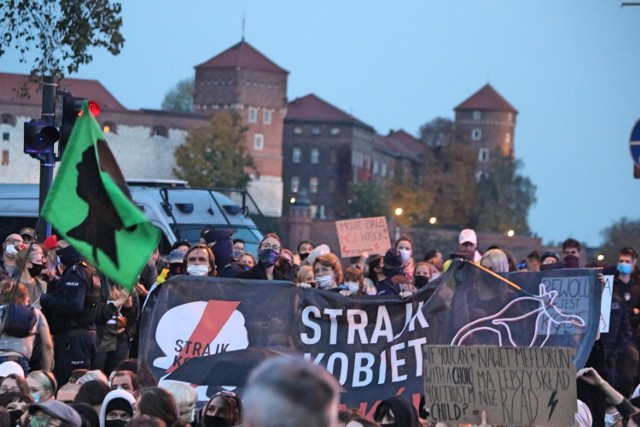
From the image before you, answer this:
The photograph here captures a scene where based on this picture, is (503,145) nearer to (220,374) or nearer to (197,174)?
(197,174)

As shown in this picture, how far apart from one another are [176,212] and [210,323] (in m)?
9.89

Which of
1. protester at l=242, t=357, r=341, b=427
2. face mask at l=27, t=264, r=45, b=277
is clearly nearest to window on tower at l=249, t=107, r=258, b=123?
face mask at l=27, t=264, r=45, b=277

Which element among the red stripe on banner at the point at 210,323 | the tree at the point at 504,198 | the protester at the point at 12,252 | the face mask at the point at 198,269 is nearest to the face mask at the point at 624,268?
the face mask at the point at 198,269

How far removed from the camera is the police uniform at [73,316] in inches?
423

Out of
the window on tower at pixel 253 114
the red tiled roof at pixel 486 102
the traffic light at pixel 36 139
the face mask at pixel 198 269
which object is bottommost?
the face mask at pixel 198 269

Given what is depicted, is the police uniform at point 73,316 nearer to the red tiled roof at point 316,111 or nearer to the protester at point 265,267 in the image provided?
the protester at point 265,267

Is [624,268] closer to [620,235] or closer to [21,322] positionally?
[21,322]

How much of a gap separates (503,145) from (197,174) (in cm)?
6458

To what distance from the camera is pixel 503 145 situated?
15800 centimetres

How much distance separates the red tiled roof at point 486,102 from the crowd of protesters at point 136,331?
14411 centimetres

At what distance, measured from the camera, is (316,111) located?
13775cm

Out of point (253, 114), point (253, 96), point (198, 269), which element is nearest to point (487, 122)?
point (253, 96)

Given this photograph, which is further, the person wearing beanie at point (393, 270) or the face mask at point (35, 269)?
the person wearing beanie at point (393, 270)

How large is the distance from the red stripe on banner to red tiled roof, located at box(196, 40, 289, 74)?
386 feet
